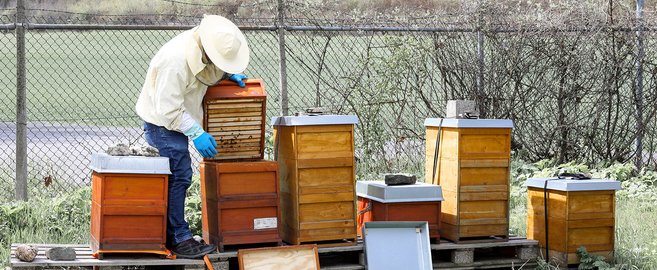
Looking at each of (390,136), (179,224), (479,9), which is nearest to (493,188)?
(179,224)

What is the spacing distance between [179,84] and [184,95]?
14cm

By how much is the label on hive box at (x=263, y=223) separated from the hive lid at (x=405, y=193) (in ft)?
2.55

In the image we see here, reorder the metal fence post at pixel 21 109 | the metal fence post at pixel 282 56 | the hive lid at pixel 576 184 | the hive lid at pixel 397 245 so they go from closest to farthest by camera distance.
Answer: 1. the hive lid at pixel 397 245
2. the hive lid at pixel 576 184
3. the metal fence post at pixel 21 109
4. the metal fence post at pixel 282 56

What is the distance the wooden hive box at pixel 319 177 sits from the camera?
5766 millimetres

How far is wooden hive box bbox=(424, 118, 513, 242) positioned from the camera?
6.17 metres

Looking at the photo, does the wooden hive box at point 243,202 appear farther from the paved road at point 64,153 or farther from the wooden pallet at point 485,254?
the paved road at point 64,153

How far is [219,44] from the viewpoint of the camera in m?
5.47

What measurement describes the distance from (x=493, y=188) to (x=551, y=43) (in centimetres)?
422

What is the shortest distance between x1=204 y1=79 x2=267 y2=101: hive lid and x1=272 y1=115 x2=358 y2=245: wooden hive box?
268 millimetres

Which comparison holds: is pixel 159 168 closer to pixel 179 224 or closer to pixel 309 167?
pixel 179 224

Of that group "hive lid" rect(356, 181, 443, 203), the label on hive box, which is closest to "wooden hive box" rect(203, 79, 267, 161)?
the label on hive box

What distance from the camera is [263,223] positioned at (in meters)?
5.70

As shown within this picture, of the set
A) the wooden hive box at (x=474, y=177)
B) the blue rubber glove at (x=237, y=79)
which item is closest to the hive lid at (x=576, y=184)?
the wooden hive box at (x=474, y=177)

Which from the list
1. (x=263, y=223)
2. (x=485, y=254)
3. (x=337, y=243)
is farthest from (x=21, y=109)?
(x=485, y=254)
